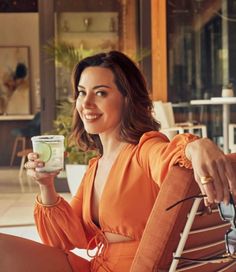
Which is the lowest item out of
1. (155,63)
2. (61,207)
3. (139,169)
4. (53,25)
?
(61,207)

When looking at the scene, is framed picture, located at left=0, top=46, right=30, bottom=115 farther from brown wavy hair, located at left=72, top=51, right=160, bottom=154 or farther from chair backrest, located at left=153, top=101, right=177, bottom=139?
brown wavy hair, located at left=72, top=51, right=160, bottom=154

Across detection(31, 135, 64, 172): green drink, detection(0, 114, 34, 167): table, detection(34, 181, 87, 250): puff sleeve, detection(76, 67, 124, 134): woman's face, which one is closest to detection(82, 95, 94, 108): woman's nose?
detection(76, 67, 124, 134): woman's face

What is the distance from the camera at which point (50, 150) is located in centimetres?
144

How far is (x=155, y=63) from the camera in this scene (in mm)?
6109

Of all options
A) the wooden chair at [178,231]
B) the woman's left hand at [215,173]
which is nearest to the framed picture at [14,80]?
the wooden chair at [178,231]

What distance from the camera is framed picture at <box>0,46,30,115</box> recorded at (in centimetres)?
925

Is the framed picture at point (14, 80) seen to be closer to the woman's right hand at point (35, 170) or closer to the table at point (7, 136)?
the table at point (7, 136)

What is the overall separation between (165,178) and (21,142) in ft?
27.1

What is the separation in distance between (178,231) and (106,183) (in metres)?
0.37

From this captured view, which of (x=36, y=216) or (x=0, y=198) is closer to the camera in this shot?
(x=36, y=216)

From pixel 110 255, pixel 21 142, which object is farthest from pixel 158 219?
pixel 21 142

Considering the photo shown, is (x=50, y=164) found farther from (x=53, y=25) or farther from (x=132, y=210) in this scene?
(x=53, y=25)

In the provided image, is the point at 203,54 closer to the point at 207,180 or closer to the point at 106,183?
the point at 106,183

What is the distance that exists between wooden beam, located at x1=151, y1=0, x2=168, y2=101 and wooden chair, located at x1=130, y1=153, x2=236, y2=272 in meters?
4.97
